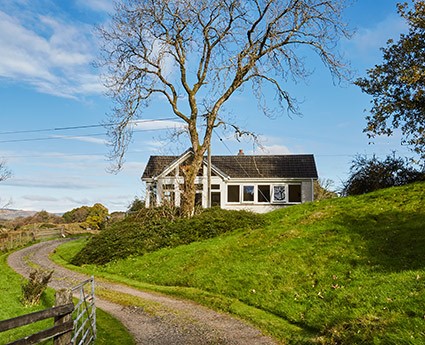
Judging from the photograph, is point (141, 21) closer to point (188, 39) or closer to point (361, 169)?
point (188, 39)

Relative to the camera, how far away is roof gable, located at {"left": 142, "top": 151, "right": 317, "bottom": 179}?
40344mm

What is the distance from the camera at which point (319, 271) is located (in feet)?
48.1

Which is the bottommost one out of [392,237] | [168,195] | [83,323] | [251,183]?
[83,323]

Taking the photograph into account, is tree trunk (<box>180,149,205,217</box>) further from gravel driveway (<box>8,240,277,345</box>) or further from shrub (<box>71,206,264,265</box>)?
gravel driveway (<box>8,240,277,345</box>)

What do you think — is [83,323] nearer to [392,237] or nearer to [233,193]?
[392,237]

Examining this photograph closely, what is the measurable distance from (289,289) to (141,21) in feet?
80.4

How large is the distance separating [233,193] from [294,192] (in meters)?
5.92

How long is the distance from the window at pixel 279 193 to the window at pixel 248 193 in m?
2.17

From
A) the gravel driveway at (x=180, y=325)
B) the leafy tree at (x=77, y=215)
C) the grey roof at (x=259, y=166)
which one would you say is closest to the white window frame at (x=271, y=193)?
the grey roof at (x=259, y=166)

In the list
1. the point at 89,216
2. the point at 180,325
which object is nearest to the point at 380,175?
the point at 180,325

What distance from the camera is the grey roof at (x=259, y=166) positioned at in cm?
4072

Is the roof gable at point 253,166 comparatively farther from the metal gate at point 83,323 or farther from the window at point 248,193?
the metal gate at point 83,323

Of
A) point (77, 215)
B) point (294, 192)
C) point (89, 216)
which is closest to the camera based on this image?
point (294, 192)

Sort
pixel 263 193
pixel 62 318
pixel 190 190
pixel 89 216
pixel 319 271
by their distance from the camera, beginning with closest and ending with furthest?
pixel 62 318
pixel 319 271
pixel 190 190
pixel 263 193
pixel 89 216
